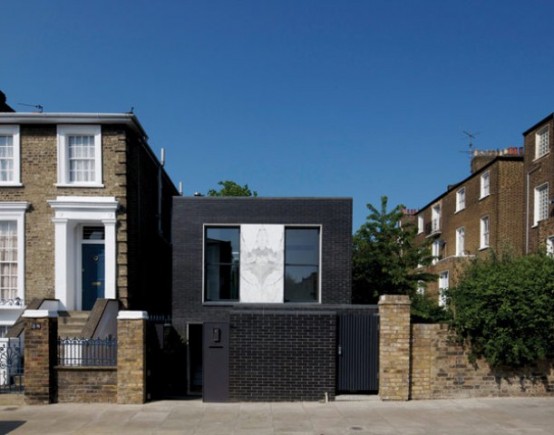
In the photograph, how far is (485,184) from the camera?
78.6 feet

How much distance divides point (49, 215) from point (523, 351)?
14015 millimetres

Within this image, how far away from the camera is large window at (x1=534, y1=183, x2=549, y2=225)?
19.9m

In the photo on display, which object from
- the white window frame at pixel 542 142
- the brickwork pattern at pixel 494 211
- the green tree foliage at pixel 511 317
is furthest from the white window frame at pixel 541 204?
the green tree foliage at pixel 511 317

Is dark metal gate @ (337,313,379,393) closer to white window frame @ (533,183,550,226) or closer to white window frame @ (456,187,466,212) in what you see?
white window frame @ (533,183,550,226)

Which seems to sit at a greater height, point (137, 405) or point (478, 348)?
point (478, 348)

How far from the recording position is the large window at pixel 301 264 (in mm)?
13438

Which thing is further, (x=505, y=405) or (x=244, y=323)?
(x=244, y=323)

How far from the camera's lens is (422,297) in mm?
16219

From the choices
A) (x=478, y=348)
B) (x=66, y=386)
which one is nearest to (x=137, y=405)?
(x=66, y=386)

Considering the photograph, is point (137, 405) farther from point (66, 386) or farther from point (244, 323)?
point (244, 323)

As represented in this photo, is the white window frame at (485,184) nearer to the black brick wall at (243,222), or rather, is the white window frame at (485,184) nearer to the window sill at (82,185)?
the black brick wall at (243,222)

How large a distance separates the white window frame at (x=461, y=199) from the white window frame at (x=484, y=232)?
7.75ft

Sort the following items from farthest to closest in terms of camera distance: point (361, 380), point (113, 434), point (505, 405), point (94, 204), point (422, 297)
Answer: point (422, 297)
point (94, 204)
point (361, 380)
point (505, 405)
point (113, 434)

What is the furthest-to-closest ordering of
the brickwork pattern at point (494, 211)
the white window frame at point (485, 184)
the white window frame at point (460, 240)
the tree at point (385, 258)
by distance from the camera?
the white window frame at point (460, 240) < the white window frame at point (485, 184) < the brickwork pattern at point (494, 211) < the tree at point (385, 258)
